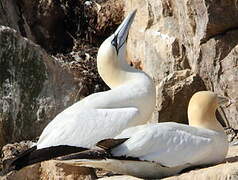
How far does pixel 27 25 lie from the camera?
10.4 metres

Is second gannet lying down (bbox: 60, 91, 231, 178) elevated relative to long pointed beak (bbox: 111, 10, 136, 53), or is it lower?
lower

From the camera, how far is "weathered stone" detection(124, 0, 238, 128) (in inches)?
330

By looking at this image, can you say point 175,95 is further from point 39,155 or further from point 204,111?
point 39,155

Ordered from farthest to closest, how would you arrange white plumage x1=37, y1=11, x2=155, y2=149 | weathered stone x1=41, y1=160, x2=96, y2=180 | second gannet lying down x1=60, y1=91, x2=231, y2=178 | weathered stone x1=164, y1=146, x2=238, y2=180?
weathered stone x1=41, y1=160, x2=96, y2=180, white plumage x1=37, y1=11, x2=155, y2=149, second gannet lying down x1=60, y1=91, x2=231, y2=178, weathered stone x1=164, y1=146, x2=238, y2=180

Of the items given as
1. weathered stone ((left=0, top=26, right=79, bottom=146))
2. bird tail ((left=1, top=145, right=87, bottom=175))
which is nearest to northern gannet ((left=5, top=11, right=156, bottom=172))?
bird tail ((left=1, top=145, right=87, bottom=175))

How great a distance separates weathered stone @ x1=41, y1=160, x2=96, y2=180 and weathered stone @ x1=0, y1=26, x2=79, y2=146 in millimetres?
1443

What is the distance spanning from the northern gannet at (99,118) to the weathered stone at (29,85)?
4.91ft

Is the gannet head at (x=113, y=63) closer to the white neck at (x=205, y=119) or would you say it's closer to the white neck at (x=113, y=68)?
the white neck at (x=113, y=68)

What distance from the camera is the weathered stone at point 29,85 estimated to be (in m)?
8.75

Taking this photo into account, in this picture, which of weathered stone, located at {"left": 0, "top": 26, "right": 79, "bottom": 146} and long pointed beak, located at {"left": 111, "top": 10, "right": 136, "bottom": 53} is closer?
long pointed beak, located at {"left": 111, "top": 10, "right": 136, "bottom": 53}

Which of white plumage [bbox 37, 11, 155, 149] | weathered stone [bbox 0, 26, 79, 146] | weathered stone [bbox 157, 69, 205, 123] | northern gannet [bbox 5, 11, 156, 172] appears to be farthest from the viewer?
weathered stone [bbox 0, 26, 79, 146]

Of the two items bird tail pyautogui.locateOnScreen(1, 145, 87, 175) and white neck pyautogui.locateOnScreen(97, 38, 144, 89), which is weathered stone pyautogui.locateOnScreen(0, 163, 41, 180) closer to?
bird tail pyautogui.locateOnScreen(1, 145, 87, 175)

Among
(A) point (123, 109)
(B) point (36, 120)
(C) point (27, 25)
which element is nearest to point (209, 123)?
(A) point (123, 109)

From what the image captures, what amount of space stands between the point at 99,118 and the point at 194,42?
202 cm
